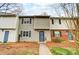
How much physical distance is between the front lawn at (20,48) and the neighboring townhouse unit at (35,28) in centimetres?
9

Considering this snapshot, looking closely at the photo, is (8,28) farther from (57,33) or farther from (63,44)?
(63,44)

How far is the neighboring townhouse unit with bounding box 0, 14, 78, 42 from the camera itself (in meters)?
2.85

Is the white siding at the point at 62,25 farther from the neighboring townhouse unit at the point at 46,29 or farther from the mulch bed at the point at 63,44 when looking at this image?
the mulch bed at the point at 63,44

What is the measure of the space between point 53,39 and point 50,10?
0.51m

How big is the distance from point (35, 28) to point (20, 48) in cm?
43

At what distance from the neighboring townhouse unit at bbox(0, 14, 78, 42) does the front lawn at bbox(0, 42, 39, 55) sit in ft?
0.28

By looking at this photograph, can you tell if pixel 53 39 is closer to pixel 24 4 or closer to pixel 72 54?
pixel 72 54

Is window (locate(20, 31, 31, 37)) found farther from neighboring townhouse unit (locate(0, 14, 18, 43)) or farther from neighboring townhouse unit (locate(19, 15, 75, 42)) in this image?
neighboring townhouse unit (locate(0, 14, 18, 43))

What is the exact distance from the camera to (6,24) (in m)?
2.85

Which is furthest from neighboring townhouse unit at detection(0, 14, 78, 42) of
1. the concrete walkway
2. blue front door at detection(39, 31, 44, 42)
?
the concrete walkway

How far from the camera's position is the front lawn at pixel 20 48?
2734mm

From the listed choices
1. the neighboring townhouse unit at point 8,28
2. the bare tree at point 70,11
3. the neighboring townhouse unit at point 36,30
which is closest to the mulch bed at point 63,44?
the neighboring townhouse unit at point 36,30

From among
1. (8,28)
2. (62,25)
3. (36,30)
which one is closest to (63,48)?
(62,25)
